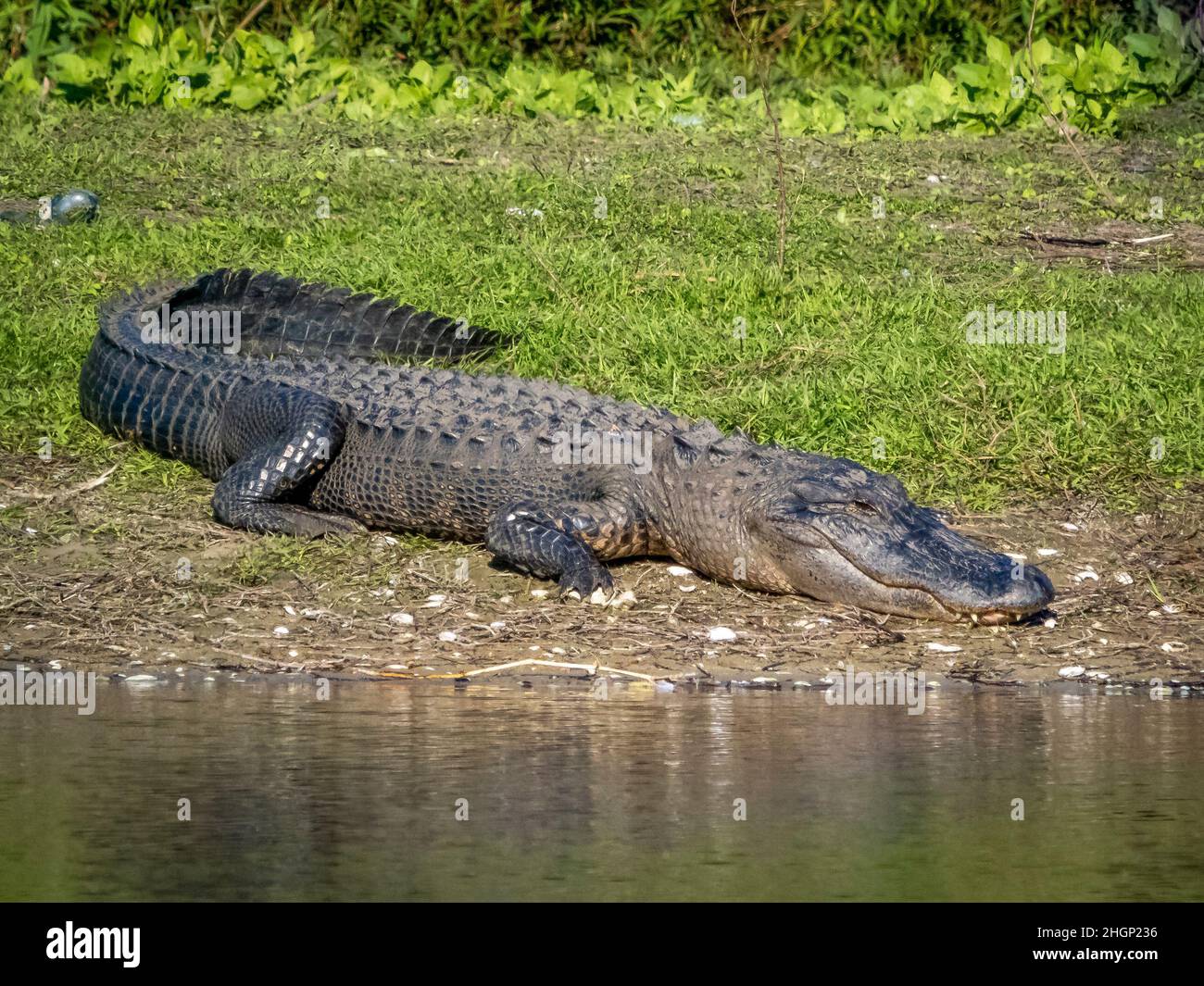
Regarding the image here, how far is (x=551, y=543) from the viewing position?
21.6ft

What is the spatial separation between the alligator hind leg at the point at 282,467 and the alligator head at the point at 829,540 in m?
1.36

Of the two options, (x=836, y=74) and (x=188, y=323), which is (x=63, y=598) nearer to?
(x=188, y=323)

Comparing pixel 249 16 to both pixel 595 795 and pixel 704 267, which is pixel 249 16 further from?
pixel 595 795

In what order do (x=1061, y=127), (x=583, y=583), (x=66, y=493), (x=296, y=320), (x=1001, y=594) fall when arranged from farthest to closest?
(x=1061, y=127) → (x=296, y=320) → (x=66, y=493) → (x=583, y=583) → (x=1001, y=594)

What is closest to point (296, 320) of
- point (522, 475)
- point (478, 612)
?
point (522, 475)

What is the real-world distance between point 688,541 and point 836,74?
8.16 m

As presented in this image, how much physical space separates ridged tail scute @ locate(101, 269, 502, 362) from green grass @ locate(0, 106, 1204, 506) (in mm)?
390

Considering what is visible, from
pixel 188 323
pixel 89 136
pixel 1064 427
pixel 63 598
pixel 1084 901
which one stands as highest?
pixel 89 136

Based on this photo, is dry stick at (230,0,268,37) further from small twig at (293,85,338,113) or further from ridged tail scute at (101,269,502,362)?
ridged tail scute at (101,269,502,362)

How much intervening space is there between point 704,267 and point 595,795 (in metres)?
5.57

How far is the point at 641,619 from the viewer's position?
629 centimetres

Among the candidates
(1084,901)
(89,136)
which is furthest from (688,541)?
(89,136)

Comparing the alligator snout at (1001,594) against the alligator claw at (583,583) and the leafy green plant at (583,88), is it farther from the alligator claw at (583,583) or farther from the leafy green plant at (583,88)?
the leafy green plant at (583,88)
